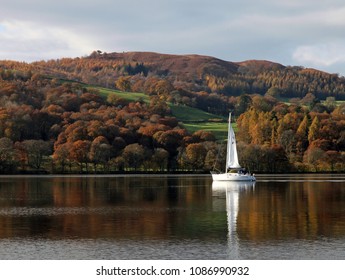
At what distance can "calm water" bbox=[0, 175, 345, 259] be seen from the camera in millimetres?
39188

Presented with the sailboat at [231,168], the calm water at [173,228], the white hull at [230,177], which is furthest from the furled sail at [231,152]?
the calm water at [173,228]

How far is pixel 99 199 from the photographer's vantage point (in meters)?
79.9

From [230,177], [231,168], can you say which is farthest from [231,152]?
[230,177]

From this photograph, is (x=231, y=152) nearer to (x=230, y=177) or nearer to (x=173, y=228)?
(x=230, y=177)

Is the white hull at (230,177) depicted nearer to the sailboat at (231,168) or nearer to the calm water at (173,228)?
the sailboat at (231,168)

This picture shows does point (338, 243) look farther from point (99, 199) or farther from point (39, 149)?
point (39, 149)

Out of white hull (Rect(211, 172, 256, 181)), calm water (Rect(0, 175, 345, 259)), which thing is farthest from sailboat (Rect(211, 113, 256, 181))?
calm water (Rect(0, 175, 345, 259))

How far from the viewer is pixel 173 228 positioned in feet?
163

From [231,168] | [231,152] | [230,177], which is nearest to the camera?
[230,177]

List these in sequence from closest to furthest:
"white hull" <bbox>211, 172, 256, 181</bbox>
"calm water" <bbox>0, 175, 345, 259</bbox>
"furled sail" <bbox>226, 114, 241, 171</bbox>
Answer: "calm water" <bbox>0, 175, 345, 259</bbox>, "white hull" <bbox>211, 172, 256, 181</bbox>, "furled sail" <bbox>226, 114, 241, 171</bbox>

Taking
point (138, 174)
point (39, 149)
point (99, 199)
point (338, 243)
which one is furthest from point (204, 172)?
point (338, 243)

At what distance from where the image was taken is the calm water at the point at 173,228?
3919cm

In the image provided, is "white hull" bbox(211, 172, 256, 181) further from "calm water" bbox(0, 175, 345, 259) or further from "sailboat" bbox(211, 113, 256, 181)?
"calm water" bbox(0, 175, 345, 259)

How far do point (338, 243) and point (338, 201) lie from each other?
110 ft
